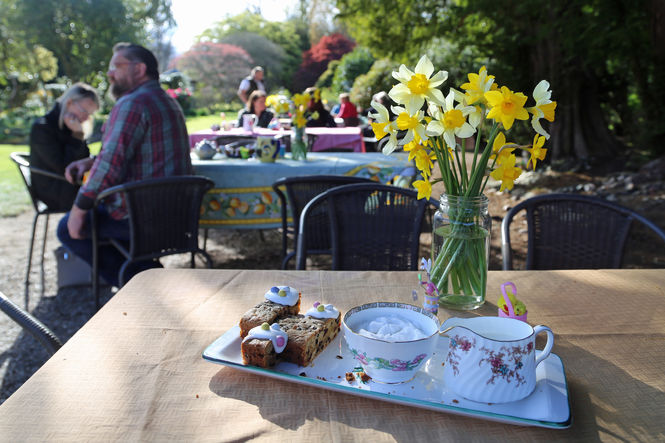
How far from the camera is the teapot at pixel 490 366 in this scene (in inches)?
35.4

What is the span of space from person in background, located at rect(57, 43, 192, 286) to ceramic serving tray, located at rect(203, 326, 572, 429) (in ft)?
6.86

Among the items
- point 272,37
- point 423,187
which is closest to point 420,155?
point 423,187

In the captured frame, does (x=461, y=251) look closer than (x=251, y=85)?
Yes

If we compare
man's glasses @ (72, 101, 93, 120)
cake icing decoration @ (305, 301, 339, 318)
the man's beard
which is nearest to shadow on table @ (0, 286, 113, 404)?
Result: man's glasses @ (72, 101, 93, 120)

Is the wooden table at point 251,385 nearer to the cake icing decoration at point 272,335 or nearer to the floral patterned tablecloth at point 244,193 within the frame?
the cake icing decoration at point 272,335

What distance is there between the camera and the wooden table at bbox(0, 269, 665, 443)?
85cm

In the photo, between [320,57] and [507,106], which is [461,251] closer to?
[507,106]

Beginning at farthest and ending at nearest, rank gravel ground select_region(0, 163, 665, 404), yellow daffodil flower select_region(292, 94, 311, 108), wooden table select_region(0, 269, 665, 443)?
yellow daffodil flower select_region(292, 94, 311, 108) < gravel ground select_region(0, 163, 665, 404) < wooden table select_region(0, 269, 665, 443)

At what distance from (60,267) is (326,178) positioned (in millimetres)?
2094

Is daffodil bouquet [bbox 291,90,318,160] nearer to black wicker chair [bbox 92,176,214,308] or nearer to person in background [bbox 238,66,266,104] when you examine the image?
black wicker chair [bbox 92,176,214,308]

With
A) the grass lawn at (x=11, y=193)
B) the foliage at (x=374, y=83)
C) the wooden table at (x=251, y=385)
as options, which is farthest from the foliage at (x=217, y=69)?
the wooden table at (x=251, y=385)

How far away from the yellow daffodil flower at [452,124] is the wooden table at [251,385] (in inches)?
16.9

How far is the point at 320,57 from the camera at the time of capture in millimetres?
31703

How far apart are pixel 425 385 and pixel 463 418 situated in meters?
0.11
